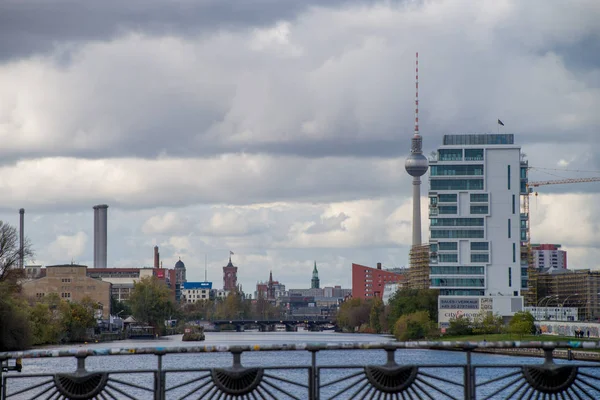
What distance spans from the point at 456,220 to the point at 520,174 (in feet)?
40.3

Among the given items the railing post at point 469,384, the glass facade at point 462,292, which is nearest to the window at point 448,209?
the glass facade at point 462,292

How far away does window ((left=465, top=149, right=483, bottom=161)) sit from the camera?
165m

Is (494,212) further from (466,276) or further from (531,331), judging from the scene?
(531,331)

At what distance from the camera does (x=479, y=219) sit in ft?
544

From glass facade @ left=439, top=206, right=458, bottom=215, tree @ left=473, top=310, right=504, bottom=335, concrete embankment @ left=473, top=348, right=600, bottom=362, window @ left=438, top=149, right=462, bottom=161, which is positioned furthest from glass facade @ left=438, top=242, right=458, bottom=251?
concrete embankment @ left=473, top=348, right=600, bottom=362

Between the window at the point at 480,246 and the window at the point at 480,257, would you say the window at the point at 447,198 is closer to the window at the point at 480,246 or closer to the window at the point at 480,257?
the window at the point at 480,246

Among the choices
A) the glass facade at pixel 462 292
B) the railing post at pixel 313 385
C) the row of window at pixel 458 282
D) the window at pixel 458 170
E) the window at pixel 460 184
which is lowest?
the railing post at pixel 313 385

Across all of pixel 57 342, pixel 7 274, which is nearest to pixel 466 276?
pixel 57 342

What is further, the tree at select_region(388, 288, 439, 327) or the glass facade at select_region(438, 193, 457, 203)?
the tree at select_region(388, 288, 439, 327)

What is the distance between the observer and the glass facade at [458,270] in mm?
166625

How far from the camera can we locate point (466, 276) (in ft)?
551

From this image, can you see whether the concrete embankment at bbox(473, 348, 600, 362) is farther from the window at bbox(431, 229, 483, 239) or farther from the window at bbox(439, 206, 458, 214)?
the window at bbox(439, 206, 458, 214)

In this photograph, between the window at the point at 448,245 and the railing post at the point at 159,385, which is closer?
the railing post at the point at 159,385

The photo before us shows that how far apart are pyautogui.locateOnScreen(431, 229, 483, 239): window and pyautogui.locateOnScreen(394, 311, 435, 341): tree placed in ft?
40.1
